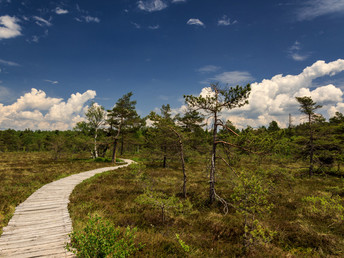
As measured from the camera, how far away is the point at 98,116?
34719 millimetres

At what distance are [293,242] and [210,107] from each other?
24.3 ft

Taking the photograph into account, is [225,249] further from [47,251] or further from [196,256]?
[47,251]

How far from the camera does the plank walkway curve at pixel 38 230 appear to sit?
15.4 feet

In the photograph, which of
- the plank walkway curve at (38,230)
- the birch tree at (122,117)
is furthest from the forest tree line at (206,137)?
the plank walkway curve at (38,230)

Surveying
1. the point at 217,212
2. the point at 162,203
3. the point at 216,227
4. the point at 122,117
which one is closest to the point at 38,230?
the point at 162,203

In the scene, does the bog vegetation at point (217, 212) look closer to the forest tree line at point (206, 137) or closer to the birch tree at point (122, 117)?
the forest tree line at point (206, 137)

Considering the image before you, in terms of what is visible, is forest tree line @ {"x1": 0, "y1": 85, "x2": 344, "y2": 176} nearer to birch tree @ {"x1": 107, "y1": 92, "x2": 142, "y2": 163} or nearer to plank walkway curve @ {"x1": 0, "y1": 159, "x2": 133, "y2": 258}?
birch tree @ {"x1": 107, "y1": 92, "x2": 142, "y2": 163}

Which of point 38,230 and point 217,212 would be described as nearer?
point 38,230

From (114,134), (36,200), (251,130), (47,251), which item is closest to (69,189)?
(36,200)

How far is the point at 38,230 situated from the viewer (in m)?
5.85

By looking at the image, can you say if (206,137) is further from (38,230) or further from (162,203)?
(38,230)

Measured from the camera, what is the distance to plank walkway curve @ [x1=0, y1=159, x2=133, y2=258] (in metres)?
4.69

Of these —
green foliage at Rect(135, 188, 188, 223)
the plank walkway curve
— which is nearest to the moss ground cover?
green foliage at Rect(135, 188, 188, 223)

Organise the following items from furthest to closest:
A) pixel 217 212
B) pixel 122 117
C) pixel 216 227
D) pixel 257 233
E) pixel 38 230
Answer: pixel 122 117 < pixel 217 212 < pixel 216 227 < pixel 38 230 < pixel 257 233
